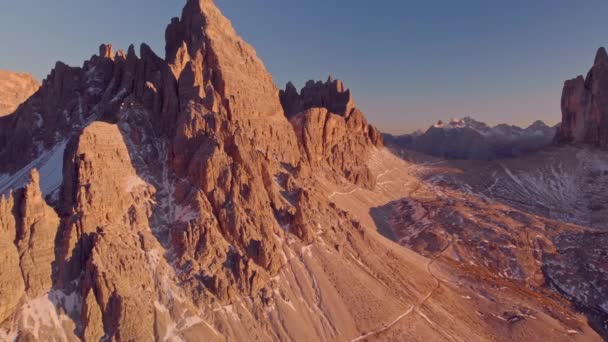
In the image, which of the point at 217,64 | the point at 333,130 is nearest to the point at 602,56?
the point at 333,130

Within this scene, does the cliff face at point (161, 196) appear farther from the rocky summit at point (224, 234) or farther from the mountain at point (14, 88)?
the mountain at point (14, 88)

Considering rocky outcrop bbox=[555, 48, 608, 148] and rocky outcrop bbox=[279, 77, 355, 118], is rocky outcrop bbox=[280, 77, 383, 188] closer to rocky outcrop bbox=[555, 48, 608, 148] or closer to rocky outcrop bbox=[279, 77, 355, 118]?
rocky outcrop bbox=[279, 77, 355, 118]

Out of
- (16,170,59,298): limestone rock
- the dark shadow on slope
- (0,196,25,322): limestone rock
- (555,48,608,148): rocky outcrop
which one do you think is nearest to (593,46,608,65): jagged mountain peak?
(555,48,608,148): rocky outcrop

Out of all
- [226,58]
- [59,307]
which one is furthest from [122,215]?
[226,58]

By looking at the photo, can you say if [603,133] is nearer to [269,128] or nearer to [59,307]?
Answer: [269,128]

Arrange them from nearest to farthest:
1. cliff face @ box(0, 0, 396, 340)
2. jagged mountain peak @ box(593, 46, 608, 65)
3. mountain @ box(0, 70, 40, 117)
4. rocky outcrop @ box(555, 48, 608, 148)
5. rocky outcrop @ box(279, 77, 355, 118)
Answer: cliff face @ box(0, 0, 396, 340) → mountain @ box(0, 70, 40, 117) → rocky outcrop @ box(279, 77, 355, 118) → rocky outcrop @ box(555, 48, 608, 148) → jagged mountain peak @ box(593, 46, 608, 65)

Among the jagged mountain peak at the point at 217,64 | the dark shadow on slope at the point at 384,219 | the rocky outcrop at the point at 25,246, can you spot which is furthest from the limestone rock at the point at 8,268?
the dark shadow on slope at the point at 384,219

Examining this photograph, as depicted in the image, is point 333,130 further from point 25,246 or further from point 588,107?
point 588,107
